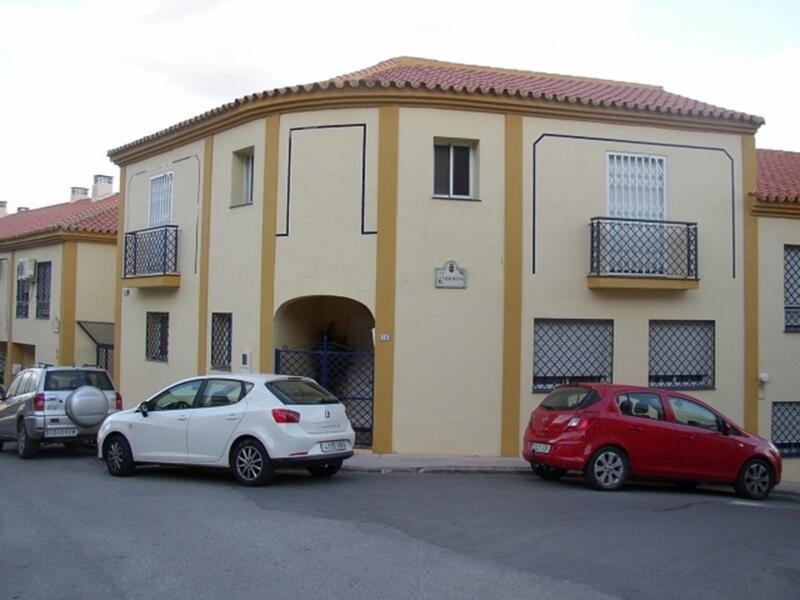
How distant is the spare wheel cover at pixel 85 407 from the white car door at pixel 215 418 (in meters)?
4.07

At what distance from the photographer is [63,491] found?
11.0 metres

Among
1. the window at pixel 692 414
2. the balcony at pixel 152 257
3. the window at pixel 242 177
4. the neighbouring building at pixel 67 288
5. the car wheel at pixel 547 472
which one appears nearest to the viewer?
the window at pixel 692 414

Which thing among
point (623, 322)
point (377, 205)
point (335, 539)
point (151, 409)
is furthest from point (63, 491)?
point (623, 322)

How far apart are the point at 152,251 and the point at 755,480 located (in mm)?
12758

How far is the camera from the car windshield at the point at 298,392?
11.2 m

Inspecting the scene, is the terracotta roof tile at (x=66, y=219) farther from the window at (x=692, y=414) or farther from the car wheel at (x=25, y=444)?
the window at (x=692, y=414)

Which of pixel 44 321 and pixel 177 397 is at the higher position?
pixel 44 321

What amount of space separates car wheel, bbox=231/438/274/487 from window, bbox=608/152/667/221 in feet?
25.7

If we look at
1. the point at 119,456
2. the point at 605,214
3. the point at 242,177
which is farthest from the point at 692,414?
the point at 242,177

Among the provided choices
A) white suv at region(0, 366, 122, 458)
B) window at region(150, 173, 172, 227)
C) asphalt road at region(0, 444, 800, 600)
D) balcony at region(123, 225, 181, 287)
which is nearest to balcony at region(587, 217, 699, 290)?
asphalt road at region(0, 444, 800, 600)

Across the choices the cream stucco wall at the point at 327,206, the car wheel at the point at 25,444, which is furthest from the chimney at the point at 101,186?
the cream stucco wall at the point at 327,206

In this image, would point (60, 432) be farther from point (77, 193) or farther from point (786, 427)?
point (77, 193)

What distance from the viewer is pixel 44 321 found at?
2586cm

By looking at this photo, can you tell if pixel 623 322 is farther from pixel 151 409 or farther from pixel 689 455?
pixel 151 409
